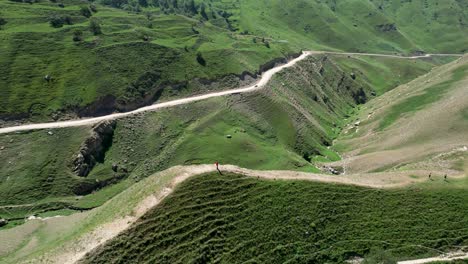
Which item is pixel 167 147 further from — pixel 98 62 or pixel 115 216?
pixel 115 216

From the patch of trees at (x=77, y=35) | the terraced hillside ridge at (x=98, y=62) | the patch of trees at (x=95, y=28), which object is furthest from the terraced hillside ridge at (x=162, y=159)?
the patch of trees at (x=95, y=28)

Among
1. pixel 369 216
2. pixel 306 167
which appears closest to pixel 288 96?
pixel 306 167

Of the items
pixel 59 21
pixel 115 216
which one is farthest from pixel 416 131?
pixel 59 21

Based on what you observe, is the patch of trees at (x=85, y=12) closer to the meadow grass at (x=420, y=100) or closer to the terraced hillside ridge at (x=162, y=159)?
the terraced hillside ridge at (x=162, y=159)

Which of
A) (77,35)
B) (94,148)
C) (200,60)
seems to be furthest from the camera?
(200,60)

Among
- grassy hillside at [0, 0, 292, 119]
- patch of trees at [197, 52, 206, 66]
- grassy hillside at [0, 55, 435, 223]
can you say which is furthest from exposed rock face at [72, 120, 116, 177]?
patch of trees at [197, 52, 206, 66]

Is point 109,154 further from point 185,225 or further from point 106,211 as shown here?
point 185,225

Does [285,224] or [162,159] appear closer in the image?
[285,224]
